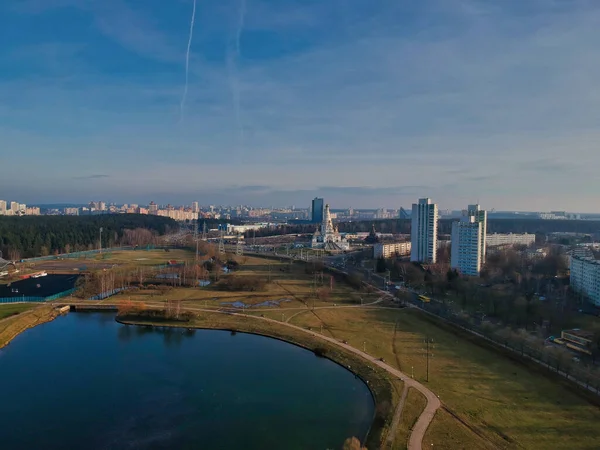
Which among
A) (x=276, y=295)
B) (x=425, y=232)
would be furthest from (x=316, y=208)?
(x=276, y=295)

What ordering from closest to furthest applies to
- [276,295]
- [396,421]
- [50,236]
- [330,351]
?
[396,421] < [330,351] < [276,295] < [50,236]

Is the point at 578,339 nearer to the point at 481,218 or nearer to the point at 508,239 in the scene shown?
the point at 481,218

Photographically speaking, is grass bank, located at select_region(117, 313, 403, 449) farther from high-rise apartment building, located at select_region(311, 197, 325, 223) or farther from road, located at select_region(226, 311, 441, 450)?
high-rise apartment building, located at select_region(311, 197, 325, 223)

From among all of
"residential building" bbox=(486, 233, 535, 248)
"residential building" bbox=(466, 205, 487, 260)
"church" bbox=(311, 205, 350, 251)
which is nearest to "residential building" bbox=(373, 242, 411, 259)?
"church" bbox=(311, 205, 350, 251)

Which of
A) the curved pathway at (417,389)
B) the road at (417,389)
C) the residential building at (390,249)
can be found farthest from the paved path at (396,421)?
the residential building at (390,249)

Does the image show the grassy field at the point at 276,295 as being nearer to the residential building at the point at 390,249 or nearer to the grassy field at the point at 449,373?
the grassy field at the point at 449,373

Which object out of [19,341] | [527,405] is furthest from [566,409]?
[19,341]
